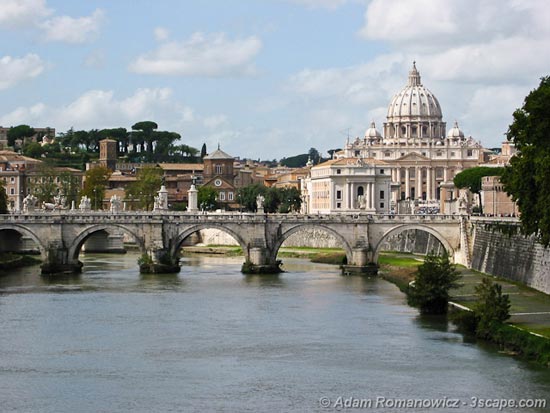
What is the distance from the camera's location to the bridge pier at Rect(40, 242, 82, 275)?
66750mm

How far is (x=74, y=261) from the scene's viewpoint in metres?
68.0

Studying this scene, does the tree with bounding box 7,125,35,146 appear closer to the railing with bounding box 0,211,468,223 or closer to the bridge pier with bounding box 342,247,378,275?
the railing with bounding box 0,211,468,223

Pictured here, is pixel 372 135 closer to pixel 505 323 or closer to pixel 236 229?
pixel 236 229

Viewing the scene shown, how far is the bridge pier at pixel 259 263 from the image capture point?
67312 mm

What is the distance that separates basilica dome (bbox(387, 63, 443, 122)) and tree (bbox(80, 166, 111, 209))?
6129cm

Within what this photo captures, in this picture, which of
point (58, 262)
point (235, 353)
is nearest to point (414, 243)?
point (58, 262)

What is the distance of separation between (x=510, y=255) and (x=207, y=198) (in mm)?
65358

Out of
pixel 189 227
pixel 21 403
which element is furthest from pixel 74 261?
pixel 21 403

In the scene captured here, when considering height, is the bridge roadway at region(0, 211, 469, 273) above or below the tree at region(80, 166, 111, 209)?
below

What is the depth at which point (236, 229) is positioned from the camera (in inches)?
2709

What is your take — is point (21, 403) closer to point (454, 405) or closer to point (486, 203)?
point (454, 405)

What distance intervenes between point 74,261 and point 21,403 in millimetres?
32889

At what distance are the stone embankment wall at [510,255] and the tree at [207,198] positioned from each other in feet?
177

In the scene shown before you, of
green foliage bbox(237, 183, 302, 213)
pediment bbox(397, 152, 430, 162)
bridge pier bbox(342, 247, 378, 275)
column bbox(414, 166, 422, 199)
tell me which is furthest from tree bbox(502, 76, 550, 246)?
pediment bbox(397, 152, 430, 162)
